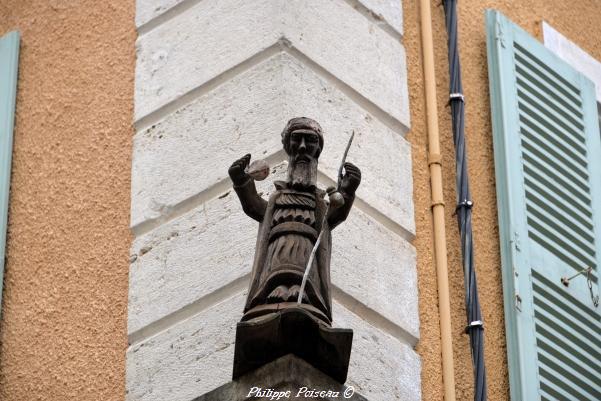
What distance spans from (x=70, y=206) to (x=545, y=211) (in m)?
1.78

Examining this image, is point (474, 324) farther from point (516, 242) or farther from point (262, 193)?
point (262, 193)

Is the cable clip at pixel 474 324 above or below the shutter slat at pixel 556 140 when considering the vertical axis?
below

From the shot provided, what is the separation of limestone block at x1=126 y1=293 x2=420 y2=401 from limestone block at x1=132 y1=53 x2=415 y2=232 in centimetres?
54

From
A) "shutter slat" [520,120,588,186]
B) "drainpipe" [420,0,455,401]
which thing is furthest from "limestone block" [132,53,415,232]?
"shutter slat" [520,120,588,186]

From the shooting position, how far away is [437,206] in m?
7.44

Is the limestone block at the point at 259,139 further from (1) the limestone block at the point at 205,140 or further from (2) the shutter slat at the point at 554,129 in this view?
(2) the shutter slat at the point at 554,129

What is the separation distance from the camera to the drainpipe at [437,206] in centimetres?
707

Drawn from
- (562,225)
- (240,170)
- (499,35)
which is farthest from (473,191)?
(240,170)

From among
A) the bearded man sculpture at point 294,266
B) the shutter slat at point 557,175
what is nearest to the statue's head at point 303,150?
the bearded man sculpture at point 294,266

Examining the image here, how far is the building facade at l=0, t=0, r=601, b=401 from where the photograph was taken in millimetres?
6980

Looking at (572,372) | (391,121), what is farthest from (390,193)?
(572,372)

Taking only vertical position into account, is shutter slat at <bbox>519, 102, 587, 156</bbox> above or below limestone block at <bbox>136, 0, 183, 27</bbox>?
below

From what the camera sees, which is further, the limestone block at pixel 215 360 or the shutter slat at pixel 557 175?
the shutter slat at pixel 557 175

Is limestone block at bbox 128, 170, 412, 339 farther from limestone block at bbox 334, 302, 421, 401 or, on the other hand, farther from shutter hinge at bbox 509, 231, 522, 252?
shutter hinge at bbox 509, 231, 522, 252
